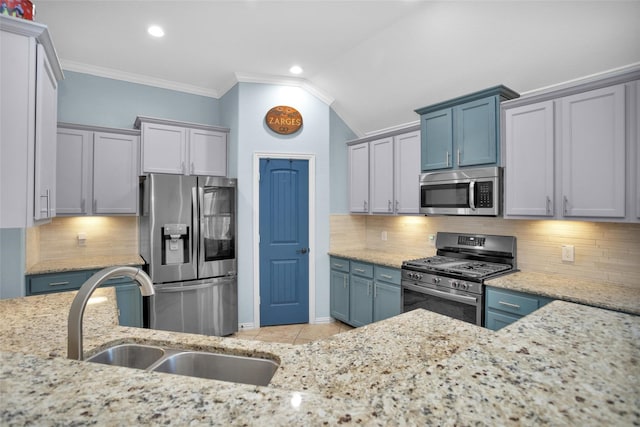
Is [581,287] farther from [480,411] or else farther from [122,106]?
[122,106]

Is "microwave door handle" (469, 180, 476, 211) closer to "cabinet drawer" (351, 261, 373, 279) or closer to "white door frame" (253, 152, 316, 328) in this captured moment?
"cabinet drawer" (351, 261, 373, 279)

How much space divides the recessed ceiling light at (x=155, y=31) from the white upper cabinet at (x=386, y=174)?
2.39 metres

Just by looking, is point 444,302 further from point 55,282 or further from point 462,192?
point 55,282

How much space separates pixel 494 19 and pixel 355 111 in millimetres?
1942

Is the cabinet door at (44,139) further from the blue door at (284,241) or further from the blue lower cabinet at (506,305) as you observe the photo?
the blue lower cabinet at (506,305)

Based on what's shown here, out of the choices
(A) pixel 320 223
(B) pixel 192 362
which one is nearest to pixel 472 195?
(A) pixel 320 223

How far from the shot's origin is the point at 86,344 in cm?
124

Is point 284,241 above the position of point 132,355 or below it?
above

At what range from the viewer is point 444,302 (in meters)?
2.84

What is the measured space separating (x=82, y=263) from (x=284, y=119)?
2.62 m

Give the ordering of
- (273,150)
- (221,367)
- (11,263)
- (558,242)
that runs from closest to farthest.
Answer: (221,367)
(11,263)
(558,242)
(273,150)

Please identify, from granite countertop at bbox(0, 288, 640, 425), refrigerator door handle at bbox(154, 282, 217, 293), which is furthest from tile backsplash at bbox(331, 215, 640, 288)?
refrigerator door handle at bbox(154, 282, 217, 293)

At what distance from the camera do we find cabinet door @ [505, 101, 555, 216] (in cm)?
249

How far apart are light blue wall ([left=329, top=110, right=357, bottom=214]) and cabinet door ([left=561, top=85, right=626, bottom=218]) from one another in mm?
2451
